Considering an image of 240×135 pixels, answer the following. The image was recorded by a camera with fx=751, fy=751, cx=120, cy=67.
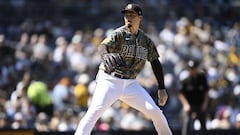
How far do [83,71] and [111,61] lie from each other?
26.0 ft

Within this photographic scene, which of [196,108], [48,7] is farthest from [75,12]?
[196,108]

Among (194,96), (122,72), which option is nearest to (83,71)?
(194,96)

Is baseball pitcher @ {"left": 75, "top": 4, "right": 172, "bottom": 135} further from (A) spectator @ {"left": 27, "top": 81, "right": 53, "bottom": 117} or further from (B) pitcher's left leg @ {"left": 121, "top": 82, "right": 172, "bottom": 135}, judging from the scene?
(A) spectator @ {"left": 27, "top": 81, "right": 53, "bottom": 117}

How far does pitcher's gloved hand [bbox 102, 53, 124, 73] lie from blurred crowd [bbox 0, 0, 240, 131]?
5.44 m

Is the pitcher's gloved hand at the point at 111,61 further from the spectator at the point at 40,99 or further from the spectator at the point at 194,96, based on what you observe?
the spectator at the point at 40,99

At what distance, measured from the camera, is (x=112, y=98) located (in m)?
8.80

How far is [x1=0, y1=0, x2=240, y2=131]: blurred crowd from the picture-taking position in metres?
15.2

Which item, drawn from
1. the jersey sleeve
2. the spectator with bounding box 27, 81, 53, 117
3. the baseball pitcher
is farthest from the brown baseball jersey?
the spectator with bounding box 27, 81, 53, 117

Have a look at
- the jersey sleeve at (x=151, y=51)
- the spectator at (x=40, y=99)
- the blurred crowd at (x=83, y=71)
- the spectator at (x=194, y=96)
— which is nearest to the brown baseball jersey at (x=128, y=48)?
the jersey sleeve at (x=151, y=51)

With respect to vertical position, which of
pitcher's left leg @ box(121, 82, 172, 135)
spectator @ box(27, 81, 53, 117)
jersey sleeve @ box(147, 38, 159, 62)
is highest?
jersey sleeve @ box(147, 38, 159, 62)

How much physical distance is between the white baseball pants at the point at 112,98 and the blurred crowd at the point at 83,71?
5279 millimetres

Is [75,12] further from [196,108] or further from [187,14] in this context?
[196,108]

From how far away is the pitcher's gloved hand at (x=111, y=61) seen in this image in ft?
28.6

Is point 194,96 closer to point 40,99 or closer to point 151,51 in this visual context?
point 40,99
